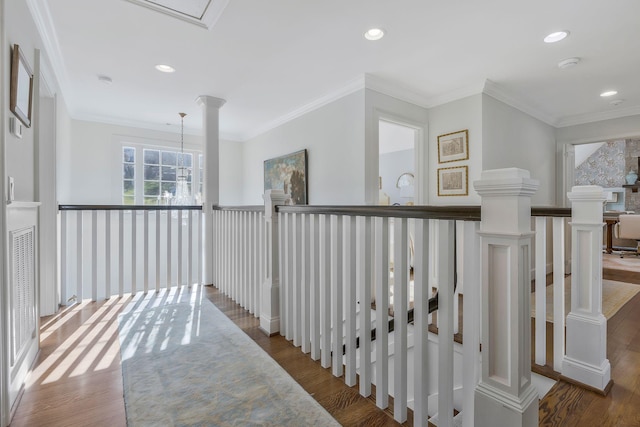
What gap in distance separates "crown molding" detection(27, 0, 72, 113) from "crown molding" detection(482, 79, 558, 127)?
397cm

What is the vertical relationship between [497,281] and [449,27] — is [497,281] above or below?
below

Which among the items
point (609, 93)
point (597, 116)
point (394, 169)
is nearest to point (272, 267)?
point (609, 93)

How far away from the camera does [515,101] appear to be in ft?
12.8

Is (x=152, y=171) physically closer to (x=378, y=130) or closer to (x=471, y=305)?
(x=378, y=130)

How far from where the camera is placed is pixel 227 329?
2.32 m

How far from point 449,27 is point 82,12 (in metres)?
2.74

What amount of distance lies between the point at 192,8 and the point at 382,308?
2444 mm

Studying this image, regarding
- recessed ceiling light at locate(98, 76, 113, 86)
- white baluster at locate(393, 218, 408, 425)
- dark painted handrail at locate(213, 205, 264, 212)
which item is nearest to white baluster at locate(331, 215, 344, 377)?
white baluster at locate(393, 218, 408, 425)

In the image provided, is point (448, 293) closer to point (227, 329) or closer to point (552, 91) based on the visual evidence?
point (227, 329)

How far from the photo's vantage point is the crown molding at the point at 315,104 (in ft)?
11.2

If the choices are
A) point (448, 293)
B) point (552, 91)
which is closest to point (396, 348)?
point (448, 293)

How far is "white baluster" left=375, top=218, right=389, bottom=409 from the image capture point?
1.41 meters

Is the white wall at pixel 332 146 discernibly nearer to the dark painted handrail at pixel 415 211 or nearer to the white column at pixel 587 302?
the dark painted handrail at pixel 415 211

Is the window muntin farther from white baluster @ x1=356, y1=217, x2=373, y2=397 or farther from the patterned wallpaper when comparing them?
the patterned wallpaper
